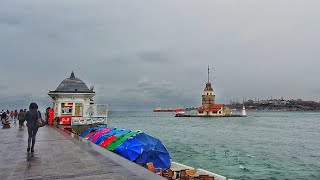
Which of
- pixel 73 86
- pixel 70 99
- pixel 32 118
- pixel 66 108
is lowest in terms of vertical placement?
A: pixel 32 118

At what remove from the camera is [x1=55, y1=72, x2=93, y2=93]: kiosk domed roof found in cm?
3606

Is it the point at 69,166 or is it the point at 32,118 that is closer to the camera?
the point at 69,166

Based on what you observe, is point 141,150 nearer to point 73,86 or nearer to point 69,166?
point 69,166

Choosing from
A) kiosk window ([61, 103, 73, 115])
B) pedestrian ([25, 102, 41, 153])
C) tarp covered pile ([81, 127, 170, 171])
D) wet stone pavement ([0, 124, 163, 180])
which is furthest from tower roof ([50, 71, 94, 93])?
wet stone pavement ([0, 124, 163, 180])

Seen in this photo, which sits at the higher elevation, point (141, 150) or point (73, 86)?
point (73, 86)

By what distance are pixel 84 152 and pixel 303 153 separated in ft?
120

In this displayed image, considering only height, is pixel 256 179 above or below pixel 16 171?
below

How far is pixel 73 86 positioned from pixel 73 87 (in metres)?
0.21

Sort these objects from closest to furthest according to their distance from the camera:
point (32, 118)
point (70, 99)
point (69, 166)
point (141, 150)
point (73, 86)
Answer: point (69, 166) → point (32, 118) → point (141, 150) → point (70, 99) → point (73, 86)

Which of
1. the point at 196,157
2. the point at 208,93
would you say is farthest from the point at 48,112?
the point at 208,93

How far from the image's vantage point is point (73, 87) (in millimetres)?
36406

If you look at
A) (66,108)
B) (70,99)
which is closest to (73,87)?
(70,99)

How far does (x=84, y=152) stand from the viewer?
12.9 metres

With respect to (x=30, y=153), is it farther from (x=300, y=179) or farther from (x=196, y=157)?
(x=196, y=157)
